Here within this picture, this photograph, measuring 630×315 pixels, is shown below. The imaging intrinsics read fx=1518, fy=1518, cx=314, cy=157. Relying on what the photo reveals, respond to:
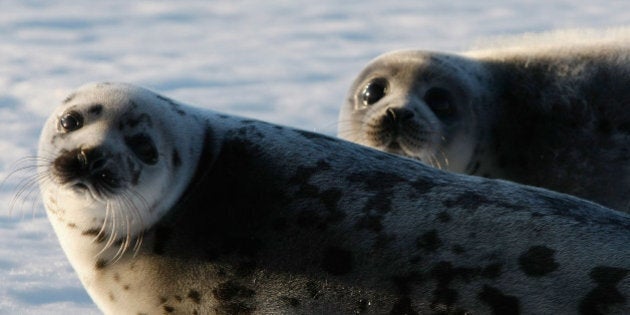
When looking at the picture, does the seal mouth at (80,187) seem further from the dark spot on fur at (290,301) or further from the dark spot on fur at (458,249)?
the dark spot on fur at (458,249)

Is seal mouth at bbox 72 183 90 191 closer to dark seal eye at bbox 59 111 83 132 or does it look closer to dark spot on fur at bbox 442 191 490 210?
dark seal eye at bbox 59 111 83 132

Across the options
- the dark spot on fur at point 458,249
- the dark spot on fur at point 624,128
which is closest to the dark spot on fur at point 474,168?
the dark spot on fur at point 624,128

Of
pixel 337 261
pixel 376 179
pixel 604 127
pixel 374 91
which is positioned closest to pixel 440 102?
pixel 374 91

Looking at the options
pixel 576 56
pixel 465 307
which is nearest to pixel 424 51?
pixel 576 56

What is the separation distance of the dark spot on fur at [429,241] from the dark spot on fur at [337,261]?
0.77 ft

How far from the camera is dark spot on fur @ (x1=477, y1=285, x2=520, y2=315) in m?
4.71

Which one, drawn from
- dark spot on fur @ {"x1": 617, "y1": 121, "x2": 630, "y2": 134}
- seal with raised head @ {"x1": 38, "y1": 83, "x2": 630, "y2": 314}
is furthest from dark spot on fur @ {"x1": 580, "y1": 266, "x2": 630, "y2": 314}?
dark spot on fur @ {"x1": 617, "y1": 121, "x2": 630, "y2": 134}

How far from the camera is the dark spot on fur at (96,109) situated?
525 centimetres

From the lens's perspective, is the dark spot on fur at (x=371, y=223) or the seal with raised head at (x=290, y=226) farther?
the dark spot on fur at (x=371, y=223)

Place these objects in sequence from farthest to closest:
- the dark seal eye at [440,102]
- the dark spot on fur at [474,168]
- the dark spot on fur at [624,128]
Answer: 1. the dark seal eye at [440,102]
2. the dark spot on fur at [474,168]
3. the dark spot on fur at [624,128]

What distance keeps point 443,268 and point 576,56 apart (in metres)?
3.05

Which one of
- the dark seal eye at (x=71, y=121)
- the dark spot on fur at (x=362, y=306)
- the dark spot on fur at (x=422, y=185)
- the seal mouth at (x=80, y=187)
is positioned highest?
the dark seal eye at (x=71, y=121)

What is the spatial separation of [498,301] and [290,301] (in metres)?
0.69

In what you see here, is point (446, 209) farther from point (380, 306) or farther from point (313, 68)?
point (313, 68)
